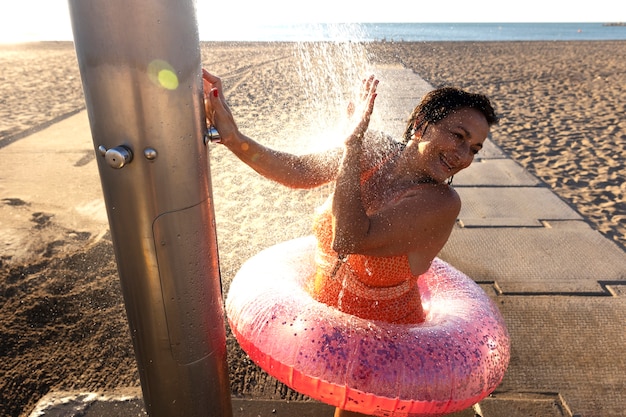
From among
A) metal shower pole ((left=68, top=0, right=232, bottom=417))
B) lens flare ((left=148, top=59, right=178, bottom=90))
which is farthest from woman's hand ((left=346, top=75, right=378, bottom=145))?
lens flare ((left=148, top=59, right=178, bottom=90))

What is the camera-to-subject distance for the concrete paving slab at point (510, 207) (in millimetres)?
4355

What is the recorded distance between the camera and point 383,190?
5.83 ft

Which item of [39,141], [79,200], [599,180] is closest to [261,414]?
[79,200]

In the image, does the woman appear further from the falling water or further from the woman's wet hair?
the falling water

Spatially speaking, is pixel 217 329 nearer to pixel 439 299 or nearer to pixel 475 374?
pixel 475 374

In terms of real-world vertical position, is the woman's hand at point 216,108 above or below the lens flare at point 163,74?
below

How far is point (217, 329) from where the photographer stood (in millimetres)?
1460

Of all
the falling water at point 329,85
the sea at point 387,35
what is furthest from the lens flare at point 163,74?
the sea at point 387,35

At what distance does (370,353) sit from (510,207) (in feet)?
12.1

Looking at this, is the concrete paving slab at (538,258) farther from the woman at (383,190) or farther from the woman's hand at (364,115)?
the woman's hand at (364,115)

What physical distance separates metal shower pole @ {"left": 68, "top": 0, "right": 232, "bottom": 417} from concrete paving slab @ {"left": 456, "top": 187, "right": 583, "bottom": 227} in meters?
3.38

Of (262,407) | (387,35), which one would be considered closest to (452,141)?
(262,407)

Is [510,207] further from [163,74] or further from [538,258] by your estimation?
[163,74]

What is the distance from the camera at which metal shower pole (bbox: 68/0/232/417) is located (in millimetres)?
1009
